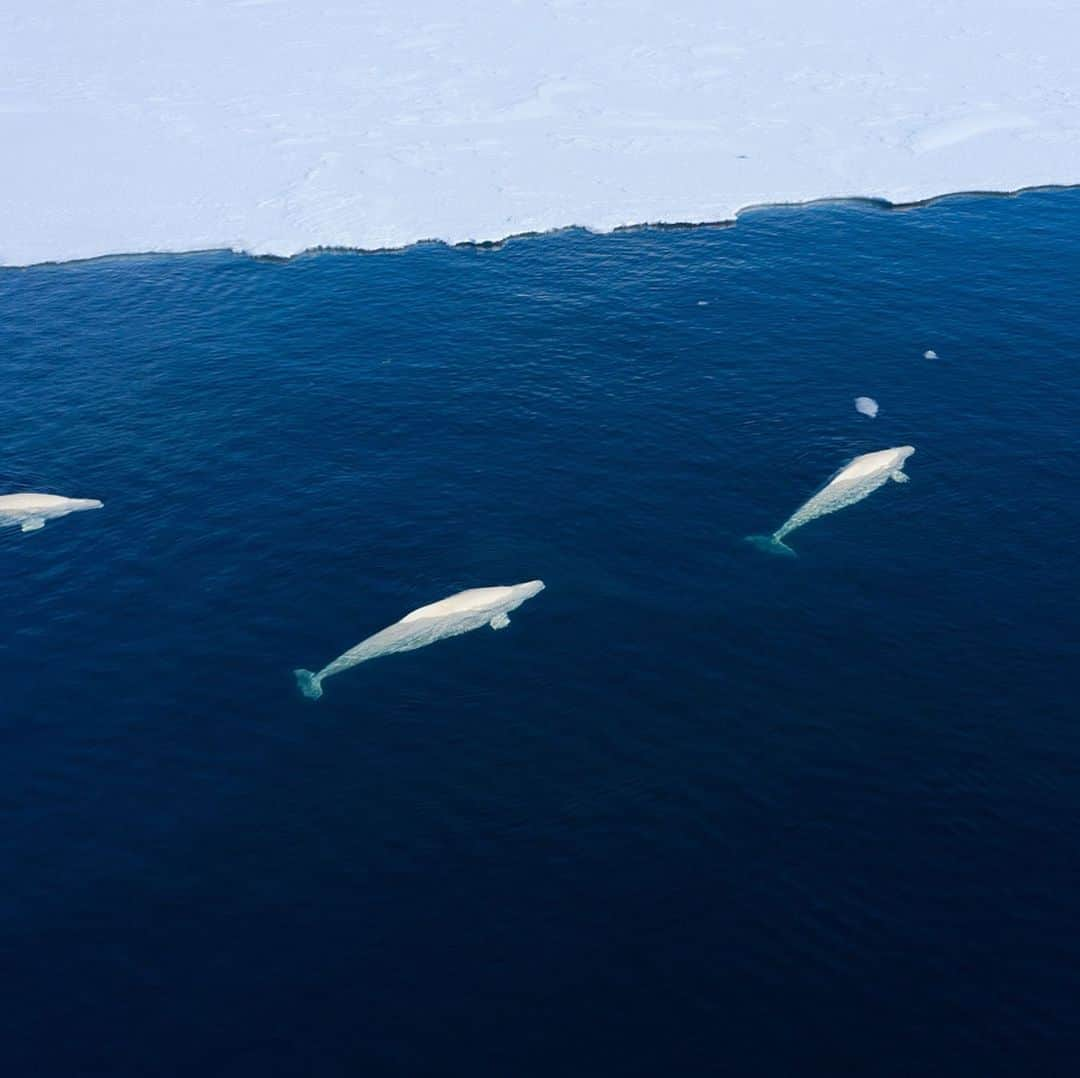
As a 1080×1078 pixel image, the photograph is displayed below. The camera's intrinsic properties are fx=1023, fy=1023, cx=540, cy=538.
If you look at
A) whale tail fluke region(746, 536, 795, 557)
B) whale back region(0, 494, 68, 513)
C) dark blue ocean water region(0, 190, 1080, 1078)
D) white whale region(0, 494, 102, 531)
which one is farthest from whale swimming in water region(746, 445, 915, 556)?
whale back region(0, 494, 68, 513)

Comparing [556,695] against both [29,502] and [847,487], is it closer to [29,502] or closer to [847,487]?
[847,487]

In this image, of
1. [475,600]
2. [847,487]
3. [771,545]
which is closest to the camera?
[475,600]

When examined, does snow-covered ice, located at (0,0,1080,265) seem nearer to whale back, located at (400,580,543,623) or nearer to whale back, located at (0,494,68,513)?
whale back, located at (0,494,68,513)

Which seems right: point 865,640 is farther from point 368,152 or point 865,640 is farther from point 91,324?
point 368,152

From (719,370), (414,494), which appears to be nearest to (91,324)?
(414,494)

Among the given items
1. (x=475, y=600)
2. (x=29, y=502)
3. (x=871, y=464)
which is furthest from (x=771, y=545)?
(x=29, y=502)

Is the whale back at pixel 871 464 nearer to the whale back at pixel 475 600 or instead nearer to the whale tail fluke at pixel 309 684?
the whale back at pixel 475 600

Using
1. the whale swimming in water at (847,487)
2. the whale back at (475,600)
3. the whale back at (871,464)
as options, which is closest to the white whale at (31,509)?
the whale back at (475,600)

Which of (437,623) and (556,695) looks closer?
(556,695)
